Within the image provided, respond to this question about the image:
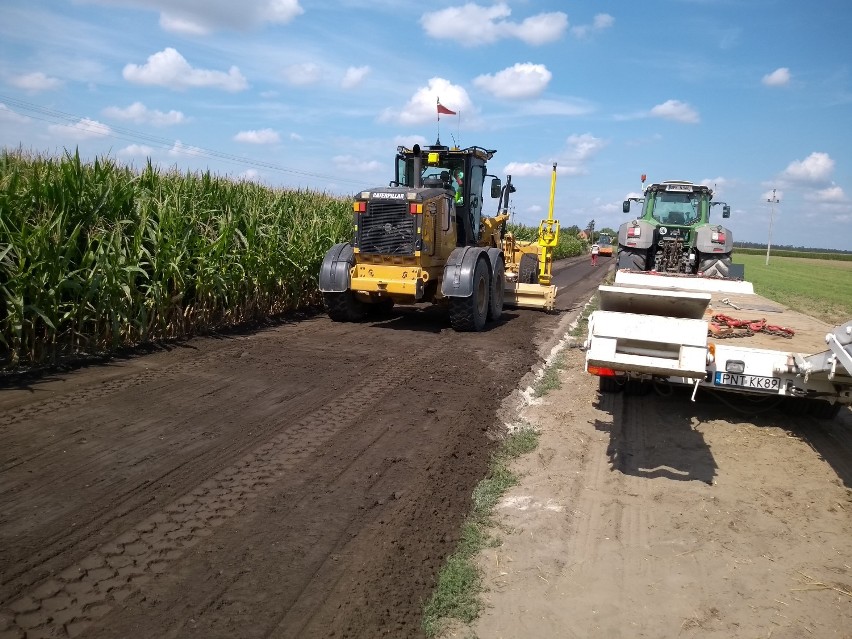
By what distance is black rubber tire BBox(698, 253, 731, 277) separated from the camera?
1209 cm

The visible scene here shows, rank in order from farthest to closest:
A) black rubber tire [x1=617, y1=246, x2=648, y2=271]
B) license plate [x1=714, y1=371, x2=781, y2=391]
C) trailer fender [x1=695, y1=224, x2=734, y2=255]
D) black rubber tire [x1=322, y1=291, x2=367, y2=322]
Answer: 1. black rubber tire [x1=617, y1=246, x2=648, y2=271]
2. trailer fender [x1=695, y1=224, x2=734, y2=255]
3. black rubber tire [x1=322, y1=291, x2=367, y2=322]
4. license plate [x1=714, y1=371, x2=781, y2=391]

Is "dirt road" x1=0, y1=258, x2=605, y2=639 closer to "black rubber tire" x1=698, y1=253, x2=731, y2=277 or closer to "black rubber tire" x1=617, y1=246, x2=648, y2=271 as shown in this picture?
"black rubber tire" x1=617, y1=246, x2=648, y2=271

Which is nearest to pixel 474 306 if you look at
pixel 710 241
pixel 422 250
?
pixel 422 250

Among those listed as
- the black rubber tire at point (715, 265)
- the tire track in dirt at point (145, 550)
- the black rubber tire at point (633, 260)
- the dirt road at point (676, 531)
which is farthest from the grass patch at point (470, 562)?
the black rubber tire at point (715, 265)

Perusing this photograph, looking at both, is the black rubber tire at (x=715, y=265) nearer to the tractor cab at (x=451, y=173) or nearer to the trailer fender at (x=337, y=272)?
the tractor cab at (x=451, y=173)

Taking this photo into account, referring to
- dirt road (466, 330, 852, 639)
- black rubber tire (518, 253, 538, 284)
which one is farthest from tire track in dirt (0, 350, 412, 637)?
black rubber tire (518, 253, 538, 284)

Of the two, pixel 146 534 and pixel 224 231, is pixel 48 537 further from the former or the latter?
pixel 224 231

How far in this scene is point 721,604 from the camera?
A: 3172 millimetres

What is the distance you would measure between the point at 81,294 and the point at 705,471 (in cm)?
614

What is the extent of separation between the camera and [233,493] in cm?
394

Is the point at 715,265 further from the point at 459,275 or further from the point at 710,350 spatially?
the point at 710,350

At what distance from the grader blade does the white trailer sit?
557cm

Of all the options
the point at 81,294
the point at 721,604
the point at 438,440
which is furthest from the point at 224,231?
the point at 721,604

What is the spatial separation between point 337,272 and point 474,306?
2.16 m
